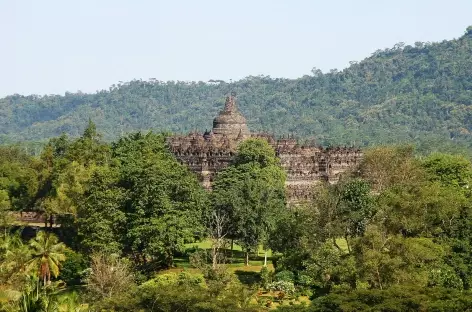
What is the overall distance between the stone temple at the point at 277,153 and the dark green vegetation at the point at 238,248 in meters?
5.30

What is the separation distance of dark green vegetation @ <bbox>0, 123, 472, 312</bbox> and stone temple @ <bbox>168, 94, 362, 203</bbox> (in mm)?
5297

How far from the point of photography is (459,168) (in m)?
74.2

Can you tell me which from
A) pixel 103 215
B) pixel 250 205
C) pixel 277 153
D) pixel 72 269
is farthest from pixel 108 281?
pixel 277 153

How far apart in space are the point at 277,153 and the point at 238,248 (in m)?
16.2

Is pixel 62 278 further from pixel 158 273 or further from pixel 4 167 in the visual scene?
pixel 4 167

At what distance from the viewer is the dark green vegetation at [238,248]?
147 feet

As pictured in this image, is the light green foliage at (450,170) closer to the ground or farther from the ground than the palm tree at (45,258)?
farther from the ground

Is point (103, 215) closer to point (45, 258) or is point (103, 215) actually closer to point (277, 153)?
point (45, 258)

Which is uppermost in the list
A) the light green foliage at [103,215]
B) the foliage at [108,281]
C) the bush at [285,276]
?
the light green foliage at [103,215]

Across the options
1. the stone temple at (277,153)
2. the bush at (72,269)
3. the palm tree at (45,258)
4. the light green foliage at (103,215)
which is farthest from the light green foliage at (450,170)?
the palm tree at (45,258)

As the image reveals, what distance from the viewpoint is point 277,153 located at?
80.9 meters

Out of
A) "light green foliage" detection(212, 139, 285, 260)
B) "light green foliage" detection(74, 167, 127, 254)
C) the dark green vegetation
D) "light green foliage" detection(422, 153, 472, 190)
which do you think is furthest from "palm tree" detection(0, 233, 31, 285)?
"light green foliage" detection(422, 153, 472, 190)

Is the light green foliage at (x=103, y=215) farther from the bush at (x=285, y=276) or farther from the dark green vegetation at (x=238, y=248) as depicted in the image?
the bush at (x=285, y=276)

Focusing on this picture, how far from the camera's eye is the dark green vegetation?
1768 inches
